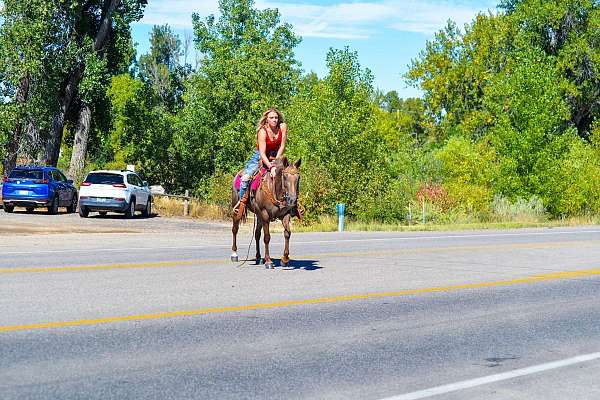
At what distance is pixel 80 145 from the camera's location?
4494cm

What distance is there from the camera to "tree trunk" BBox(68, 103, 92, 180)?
44781 mm

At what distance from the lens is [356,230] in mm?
31016

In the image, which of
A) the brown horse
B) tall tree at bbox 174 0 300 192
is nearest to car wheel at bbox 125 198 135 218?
tall tree at bbox 174 0 300 192

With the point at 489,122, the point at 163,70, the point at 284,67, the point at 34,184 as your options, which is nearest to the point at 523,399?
the point at 34,184

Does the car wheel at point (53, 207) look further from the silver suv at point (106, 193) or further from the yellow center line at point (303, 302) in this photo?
the yellow center line at point (303, 302)

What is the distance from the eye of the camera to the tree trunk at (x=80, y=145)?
4478 centimetres

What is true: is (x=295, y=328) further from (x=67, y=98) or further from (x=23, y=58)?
(x=67, y=98)

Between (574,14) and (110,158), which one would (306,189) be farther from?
(110,158)

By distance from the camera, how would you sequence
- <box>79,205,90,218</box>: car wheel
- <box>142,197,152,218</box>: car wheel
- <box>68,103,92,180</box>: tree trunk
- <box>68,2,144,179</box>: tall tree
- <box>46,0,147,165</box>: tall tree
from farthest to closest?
<box>68,103,92,180</box>: tree trunk
<box>68,2,144,179</box>: tall tree
<box>46,0,147,165</box>: tall tree
<box>142,197,152,218</box>: car wheel
<box>79,205,90,218</box>: car wheel

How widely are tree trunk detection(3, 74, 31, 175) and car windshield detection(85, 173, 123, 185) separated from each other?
368 inches

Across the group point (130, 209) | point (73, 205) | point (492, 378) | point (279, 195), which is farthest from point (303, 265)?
point (73, 205)

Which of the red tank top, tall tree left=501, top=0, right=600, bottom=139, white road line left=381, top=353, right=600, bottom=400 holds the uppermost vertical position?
tall tree left=501, top=0, right=600, bottom=139

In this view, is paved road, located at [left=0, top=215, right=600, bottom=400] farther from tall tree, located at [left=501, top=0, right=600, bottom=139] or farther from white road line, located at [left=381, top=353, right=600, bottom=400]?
tall tree, located at [left=501, top=0, right=600, bottom=139]

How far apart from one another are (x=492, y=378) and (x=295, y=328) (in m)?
2.69
